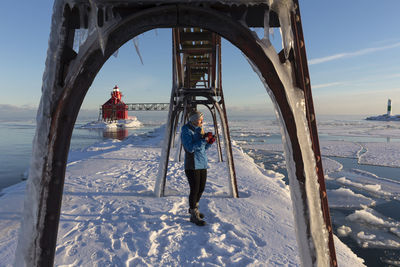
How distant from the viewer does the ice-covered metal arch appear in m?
1.31

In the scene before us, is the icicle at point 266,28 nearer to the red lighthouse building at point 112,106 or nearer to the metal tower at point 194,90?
the metal tower at point 194,90

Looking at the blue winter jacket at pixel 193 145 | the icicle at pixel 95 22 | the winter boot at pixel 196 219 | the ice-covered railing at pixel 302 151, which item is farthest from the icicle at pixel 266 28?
the winter boot at pixel 196 219

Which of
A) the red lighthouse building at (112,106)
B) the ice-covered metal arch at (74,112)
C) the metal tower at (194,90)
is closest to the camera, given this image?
the ice-covered metal arch at (74,112)

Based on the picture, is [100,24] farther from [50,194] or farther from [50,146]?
[50,194]

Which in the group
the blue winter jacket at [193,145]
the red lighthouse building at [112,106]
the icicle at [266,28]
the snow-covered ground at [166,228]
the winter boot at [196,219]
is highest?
the red lighthouse building at [112,106]

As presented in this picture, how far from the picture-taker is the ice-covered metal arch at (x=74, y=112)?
1311 mm

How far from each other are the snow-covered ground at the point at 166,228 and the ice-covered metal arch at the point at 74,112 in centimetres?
139

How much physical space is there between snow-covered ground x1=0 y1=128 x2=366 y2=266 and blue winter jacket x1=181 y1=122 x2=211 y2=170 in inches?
39.2

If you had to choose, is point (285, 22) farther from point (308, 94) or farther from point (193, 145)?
point (193, 145)

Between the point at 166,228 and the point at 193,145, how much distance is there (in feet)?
4.43

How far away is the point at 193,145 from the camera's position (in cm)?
311

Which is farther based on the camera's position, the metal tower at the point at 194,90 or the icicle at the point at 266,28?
the metal tower at the point at 194,90

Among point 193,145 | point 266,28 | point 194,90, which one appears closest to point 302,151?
point 266,28

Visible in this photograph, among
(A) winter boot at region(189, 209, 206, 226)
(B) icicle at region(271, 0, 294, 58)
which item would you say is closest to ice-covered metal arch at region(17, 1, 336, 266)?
(B) icicle at region(271, 0, 294, 58)
